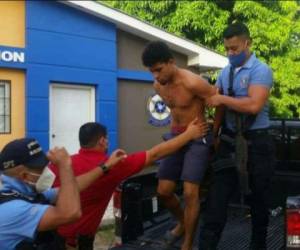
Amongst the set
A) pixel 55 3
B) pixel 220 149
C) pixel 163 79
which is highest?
pixel 55 3

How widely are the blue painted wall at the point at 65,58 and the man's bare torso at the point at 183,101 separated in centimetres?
648

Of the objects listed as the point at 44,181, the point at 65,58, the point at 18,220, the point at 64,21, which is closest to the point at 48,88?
the point at 65,58

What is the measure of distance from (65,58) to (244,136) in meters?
7.34

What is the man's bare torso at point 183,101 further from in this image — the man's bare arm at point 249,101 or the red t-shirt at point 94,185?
the red t-shirt at point 94,185

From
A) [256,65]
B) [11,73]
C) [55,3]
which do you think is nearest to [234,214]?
[256,65]

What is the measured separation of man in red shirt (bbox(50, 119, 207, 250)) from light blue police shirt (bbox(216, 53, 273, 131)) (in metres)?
0.39

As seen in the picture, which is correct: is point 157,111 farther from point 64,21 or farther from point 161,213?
point 161,213

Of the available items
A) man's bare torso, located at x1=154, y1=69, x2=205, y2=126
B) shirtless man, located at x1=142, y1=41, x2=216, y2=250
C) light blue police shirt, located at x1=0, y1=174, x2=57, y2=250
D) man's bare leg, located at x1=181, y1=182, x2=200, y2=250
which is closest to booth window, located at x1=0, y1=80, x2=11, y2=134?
shirtless man, located at x1=142, y1=41, x2=216, y2=250

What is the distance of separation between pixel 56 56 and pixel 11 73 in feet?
3.35

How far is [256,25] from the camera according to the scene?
1451 centimetres

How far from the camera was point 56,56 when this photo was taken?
10.5m

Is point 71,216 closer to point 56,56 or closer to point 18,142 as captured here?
point 18,142

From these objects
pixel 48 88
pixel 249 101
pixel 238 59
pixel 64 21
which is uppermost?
pixel 64 21

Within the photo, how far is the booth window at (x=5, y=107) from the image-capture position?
9812mm
